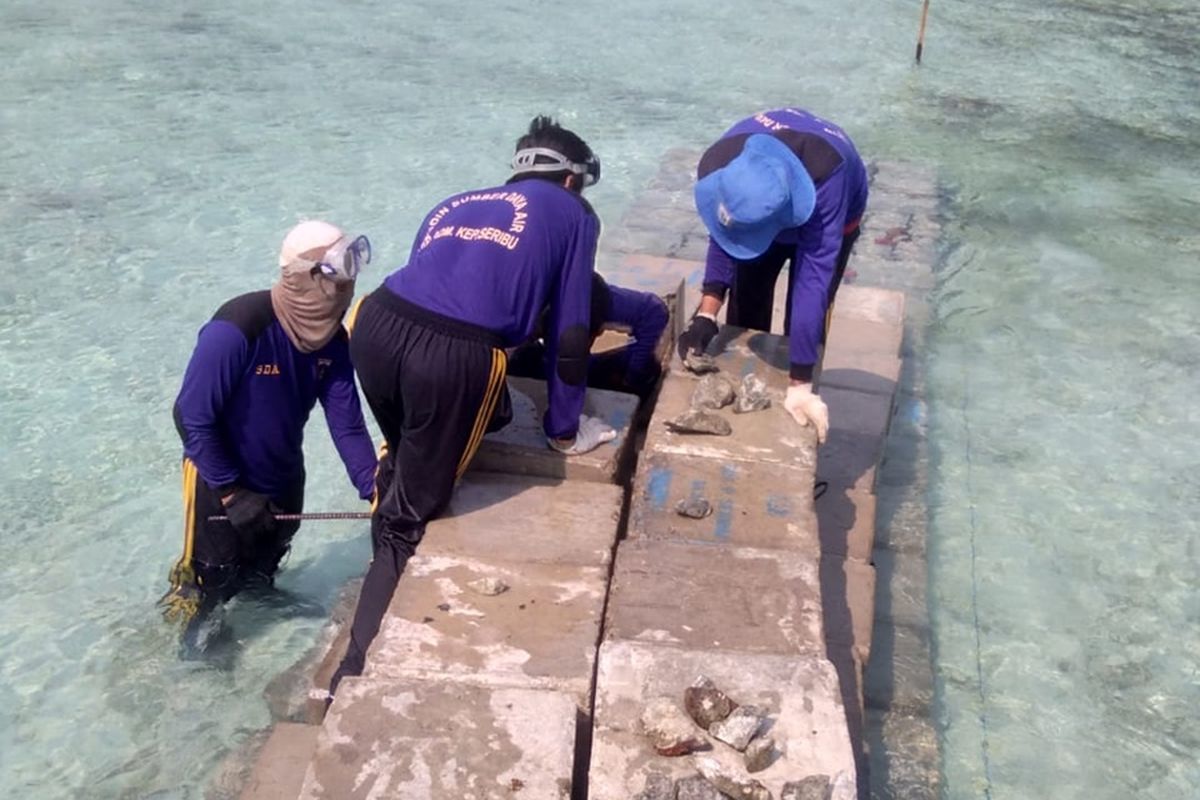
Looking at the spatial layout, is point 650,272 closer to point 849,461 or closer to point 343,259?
point 849,461

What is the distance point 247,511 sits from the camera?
13.6 feet

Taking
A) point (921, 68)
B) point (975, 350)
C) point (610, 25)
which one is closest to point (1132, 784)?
point (975, 350)

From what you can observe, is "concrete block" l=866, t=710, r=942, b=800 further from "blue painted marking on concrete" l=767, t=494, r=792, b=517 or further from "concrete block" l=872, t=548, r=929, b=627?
"blue painted marking on concrete" l=767, t=494, r=792, b=517

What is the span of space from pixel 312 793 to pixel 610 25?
1307cm

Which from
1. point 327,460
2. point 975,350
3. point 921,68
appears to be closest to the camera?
point 327,460

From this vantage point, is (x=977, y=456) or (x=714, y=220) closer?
(x=714, y=220)

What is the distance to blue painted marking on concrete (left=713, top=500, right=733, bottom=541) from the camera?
3730 mm

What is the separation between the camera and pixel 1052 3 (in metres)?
16.3

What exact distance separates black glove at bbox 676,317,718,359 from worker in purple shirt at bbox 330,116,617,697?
0.76 meters

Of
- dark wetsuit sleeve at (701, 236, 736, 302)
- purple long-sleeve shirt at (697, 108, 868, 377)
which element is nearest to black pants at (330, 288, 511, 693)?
purple long-sleeve shirt at (697, 108, 868, 377)

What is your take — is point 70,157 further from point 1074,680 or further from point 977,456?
point 1074,680

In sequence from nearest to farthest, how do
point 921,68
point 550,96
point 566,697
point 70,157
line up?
point 566,697 → point 70,157 → point 550,96 → point 921,68

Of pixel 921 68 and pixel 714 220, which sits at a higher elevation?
pixel 714 220

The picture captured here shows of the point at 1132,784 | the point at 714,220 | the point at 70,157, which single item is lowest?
the point at 1132,784
